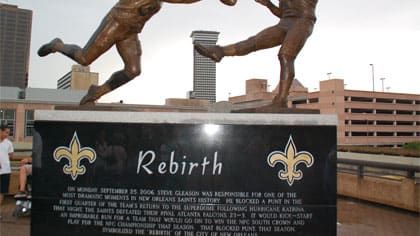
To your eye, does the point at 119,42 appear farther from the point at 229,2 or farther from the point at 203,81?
the point at 203,81

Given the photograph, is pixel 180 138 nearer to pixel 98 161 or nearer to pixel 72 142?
pixel 98 161

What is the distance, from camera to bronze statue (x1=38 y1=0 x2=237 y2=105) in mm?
4148

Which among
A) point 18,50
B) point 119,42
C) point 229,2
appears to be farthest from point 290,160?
point 18,50

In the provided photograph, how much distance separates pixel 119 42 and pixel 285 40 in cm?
213

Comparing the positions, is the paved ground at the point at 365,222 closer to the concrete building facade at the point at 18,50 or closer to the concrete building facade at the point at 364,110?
the concrete building facade at the point at 364,110

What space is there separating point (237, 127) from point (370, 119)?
7101 cm

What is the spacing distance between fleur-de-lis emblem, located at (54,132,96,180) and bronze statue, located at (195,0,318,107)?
1.94 meters

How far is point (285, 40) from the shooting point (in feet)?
13.9

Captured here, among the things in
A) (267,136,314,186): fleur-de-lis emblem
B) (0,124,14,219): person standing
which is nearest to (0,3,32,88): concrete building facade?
(0,124,14,219): person standing

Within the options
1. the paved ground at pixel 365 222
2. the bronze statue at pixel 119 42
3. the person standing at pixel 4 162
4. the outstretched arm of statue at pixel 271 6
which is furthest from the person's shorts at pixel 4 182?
the outstretched arm of statue at pixel 271 6

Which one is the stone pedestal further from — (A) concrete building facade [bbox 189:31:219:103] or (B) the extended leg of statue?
(A) concrete building facade [bbox 189:31:219:103]

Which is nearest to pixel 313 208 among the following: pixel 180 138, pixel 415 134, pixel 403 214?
pixel 180 138

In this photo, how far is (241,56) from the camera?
15.1ft

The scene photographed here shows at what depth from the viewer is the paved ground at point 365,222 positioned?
202 inches
